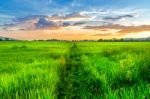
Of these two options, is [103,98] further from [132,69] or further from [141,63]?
[141,63]

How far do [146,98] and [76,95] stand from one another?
151 centimetres

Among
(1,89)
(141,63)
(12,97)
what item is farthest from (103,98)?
(141,63)

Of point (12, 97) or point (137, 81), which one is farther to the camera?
point (137, 81)

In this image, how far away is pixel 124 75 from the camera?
23.6 feet

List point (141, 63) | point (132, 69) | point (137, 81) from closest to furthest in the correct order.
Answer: point (137, 81) < point (132, 69) < point (141, 63)

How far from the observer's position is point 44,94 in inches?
191

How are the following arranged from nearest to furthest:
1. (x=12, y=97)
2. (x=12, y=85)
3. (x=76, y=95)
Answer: (x=12, y=97) < (x=76, y=95) < (x=12, y=85)

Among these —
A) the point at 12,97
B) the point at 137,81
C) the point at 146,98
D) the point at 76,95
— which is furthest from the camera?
the point at 137,81

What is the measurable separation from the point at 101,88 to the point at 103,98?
1265mm

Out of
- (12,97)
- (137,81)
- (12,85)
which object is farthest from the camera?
(137,81)

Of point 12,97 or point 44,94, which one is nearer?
point 44,94

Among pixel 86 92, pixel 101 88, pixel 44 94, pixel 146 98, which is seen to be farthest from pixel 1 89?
pixel 146 98

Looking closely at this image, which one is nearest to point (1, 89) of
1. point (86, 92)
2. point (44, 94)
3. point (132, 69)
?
point (44, 94)

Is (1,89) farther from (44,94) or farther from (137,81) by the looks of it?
(137,81)
